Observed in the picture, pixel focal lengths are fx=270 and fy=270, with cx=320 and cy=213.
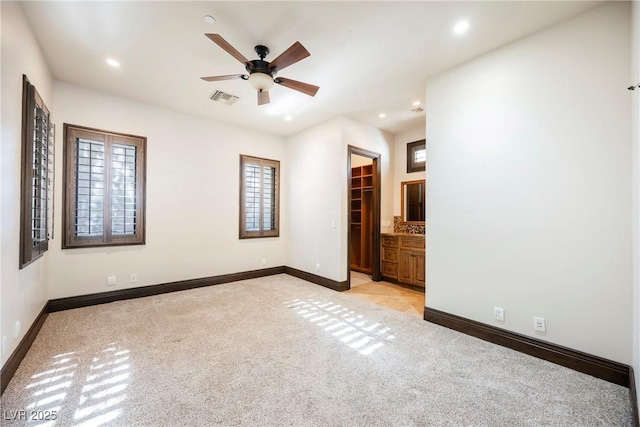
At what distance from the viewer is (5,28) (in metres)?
1.98

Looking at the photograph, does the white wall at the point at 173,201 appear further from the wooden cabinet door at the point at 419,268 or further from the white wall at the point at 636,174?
the white wall at the point at 636,174

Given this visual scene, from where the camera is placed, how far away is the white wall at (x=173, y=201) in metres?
3.62

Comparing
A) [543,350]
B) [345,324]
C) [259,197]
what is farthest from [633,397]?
[259,197]

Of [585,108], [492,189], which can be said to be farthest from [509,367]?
[585,108]

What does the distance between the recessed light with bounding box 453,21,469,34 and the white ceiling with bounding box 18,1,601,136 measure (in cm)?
5

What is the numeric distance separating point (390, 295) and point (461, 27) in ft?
11.7

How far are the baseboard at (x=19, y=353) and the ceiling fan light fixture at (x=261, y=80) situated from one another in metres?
3.08

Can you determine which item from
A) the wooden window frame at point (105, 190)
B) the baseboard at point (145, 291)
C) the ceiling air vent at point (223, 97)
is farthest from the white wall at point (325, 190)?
the wooden window frame at point (105, 190)

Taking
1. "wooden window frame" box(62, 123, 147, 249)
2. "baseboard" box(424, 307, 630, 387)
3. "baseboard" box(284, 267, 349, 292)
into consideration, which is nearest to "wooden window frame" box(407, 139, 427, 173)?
"baseboard" box(284, 267, 349, 292)

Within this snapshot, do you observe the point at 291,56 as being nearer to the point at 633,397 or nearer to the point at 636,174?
the point at 636,174

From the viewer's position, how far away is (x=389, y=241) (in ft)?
17.0

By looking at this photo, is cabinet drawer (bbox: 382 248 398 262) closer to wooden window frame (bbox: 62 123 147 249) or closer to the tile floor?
the tile floor

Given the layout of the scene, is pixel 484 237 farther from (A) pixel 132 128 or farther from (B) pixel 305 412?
(A) pixel 132 128

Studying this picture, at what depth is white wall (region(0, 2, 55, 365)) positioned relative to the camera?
1.96 meters
